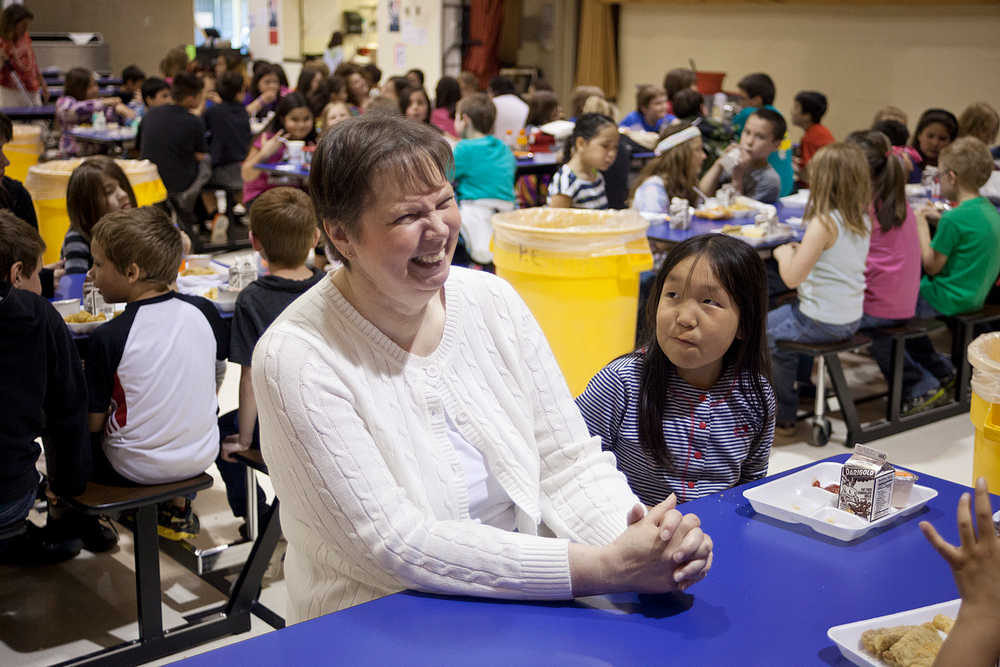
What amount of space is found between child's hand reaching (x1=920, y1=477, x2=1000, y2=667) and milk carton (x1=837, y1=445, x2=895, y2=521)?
59 centimetres

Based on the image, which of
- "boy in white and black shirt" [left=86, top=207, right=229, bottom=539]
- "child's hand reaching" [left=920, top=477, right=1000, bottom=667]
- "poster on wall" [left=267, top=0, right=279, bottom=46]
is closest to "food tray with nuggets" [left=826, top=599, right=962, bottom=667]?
"child's hand reaching" [left=920, top=477, right=1000, bottom=667]

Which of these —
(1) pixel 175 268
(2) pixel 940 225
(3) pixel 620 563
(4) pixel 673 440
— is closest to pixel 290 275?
(1) pixel 175 268

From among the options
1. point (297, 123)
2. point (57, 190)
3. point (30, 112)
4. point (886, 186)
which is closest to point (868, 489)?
point (886, 186)

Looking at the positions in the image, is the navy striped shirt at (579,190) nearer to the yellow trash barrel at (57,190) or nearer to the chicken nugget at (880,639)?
the yellow trash barrel at (57,190)

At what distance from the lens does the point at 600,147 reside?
5105 mm

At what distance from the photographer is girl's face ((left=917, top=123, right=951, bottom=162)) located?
22.0 ft

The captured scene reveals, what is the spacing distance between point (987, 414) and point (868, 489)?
94 centimetres

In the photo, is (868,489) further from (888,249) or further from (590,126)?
(590,126)

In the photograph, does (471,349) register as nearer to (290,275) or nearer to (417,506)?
(417,506)

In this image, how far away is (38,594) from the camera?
3059mm

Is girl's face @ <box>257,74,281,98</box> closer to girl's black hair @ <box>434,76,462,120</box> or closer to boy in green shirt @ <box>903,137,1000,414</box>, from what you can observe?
girl's black hair @ <box>434,76,462,120</box>

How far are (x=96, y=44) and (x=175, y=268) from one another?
42.2 feet

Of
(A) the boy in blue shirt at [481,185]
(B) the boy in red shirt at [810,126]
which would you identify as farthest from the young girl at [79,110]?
(B) the boy in red shirt at [810,126]

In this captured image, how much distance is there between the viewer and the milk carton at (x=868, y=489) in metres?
1.71
